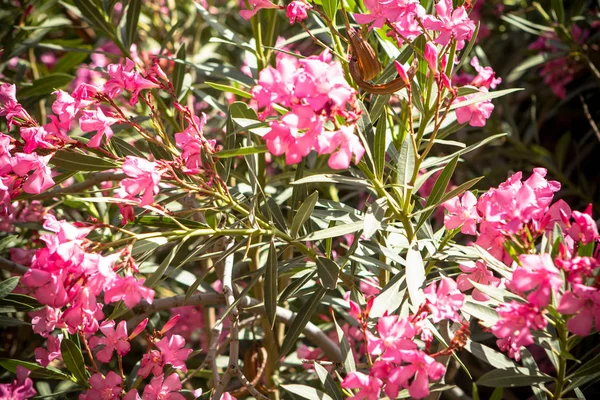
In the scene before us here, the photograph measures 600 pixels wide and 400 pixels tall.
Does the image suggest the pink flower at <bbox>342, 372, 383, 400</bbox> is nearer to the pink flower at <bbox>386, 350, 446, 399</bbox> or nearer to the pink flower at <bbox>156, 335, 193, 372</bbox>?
the pink flower at <bbox>386, 350, 446, 399</bbox>

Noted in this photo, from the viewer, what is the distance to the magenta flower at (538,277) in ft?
2.53

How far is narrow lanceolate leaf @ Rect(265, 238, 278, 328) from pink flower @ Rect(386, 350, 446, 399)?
0.24m

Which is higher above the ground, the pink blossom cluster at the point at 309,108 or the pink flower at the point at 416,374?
the pink blossom cluster at the point at 309,108

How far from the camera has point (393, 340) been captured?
2.76 feet

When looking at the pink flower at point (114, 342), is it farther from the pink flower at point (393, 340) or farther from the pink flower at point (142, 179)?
the pink flower at point (393, 340)

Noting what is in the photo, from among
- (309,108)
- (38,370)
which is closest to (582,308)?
(309,108)

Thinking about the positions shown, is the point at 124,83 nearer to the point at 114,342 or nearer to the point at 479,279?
the point at 114,342

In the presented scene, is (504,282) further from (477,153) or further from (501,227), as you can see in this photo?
(477,153)

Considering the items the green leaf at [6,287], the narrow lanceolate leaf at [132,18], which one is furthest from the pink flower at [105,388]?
the narrow lanceolate leaf at [132,18]

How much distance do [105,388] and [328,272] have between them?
418 mm

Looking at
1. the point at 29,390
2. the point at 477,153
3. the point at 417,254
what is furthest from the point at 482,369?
the point at 29,390

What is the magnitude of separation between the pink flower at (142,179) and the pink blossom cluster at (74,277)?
3.1 inches

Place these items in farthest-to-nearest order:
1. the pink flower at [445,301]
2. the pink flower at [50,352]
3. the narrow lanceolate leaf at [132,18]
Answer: the narrow lanceolate leaf at [132,18] → the pink flower at [50,352] → the pink flower at [445,301]

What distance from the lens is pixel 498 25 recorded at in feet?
8.14
